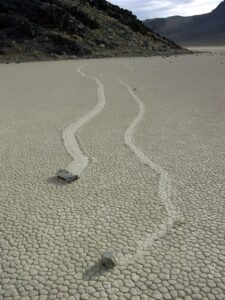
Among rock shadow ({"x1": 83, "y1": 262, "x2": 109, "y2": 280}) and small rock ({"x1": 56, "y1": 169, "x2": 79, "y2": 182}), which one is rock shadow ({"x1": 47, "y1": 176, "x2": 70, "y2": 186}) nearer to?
small rock ({"x1": 56, "y1": 169, "x2": 79, "y2": 182})

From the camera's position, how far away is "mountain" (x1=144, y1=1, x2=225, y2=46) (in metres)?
130

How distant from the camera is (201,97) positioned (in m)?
10.4

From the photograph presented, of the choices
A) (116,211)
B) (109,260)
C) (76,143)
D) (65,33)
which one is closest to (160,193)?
(116,211)

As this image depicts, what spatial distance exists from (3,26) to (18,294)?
134 ft

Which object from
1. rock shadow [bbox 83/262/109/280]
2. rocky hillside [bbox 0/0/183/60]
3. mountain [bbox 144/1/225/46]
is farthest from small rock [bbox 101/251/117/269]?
mountain [bbox 144/1/225/46]

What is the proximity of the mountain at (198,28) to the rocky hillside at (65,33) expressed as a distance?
82.4 m

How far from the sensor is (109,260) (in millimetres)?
2943

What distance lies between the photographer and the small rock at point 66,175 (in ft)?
15.1

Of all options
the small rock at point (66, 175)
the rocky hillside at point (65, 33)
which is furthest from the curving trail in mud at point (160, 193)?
the rocky hillside at point (65, 33)

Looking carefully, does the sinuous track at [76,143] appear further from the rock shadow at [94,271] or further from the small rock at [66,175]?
the rock shadow at [94,271]

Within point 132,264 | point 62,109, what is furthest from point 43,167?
point 62,109

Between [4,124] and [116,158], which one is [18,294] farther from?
[4,124]

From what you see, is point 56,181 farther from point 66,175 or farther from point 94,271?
point 94,271

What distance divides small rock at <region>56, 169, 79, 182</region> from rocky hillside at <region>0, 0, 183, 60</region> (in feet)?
97.1
